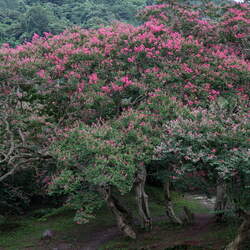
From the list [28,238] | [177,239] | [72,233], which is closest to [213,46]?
[177,239]

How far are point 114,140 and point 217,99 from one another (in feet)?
20.3

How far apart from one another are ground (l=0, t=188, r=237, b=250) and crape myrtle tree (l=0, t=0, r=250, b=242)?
1026 millimetres

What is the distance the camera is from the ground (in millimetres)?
15078

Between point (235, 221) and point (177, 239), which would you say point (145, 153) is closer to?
point (177, 239)

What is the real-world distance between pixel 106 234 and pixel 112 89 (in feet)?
25.7

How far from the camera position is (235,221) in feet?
54.1

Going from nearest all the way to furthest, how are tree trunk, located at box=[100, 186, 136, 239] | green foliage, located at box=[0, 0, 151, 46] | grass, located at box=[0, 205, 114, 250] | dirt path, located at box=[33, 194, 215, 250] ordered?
tree trunk, located at box=[100, 186, 136, 239] → dirt path, located at box=[33, 194, 215, 250] → grass, located at box=[0, 205, 114, 250] → green foliage, located at box=[0, 0, 151, 46]

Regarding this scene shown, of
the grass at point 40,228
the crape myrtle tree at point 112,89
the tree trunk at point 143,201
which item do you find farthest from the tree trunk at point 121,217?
the grass at point 40,228

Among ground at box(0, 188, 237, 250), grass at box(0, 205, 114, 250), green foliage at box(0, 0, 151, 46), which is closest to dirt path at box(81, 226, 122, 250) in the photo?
ground at box(0, 188, 237, 250)

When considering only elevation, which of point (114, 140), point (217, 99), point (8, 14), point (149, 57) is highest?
point (8, 14)

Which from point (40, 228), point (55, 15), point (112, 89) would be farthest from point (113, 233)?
point (55, 15)

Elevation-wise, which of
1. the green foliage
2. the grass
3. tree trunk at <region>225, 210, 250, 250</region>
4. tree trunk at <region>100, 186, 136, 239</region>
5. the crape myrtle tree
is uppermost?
the green foliage

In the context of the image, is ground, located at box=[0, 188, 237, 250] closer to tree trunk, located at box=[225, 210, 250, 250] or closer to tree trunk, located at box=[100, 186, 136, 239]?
tree trunk, located at box=[100, 186, 136, 239]

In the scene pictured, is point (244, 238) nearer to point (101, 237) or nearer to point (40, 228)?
point (101, 237)
